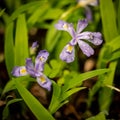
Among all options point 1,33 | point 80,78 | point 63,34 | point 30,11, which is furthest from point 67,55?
point 1,33

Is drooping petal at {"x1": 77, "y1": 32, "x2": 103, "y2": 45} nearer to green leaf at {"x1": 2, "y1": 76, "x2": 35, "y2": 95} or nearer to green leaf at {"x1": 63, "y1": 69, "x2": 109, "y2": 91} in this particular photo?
Answer: green leaf at {"x1": 63, "y1": 69, "x2": 109, "y2": 91}

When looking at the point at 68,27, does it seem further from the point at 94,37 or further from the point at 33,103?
the point at 33,103

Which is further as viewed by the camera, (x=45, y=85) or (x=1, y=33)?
(x=1, y=33)

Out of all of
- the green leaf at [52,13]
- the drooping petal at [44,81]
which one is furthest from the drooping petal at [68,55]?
the green leaf at [52,13]

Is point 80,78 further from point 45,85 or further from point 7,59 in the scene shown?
point 7,59

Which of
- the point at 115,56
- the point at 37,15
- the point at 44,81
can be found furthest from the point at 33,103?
the point at 37,15

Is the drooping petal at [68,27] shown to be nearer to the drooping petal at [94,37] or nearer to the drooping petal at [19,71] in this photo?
the drooping petal at [94,37]

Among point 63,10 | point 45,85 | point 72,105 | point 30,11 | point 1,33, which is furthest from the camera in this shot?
point 1,33

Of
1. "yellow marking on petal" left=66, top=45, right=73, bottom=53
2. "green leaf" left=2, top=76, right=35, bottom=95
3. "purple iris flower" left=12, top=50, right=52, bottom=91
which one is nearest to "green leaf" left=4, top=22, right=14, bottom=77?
"green leaf" left=2, top=76, right=35, bottom=95
